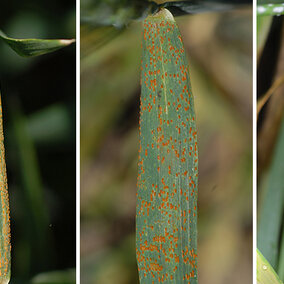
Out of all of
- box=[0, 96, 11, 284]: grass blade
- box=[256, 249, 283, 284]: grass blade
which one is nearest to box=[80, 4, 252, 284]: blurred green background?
box=[256, 249, 283, 284]: grass blade

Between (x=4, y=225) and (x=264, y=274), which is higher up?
(x=4, y=225)

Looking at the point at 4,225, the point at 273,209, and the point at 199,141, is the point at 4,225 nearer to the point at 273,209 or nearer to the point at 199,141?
the point at 199,141

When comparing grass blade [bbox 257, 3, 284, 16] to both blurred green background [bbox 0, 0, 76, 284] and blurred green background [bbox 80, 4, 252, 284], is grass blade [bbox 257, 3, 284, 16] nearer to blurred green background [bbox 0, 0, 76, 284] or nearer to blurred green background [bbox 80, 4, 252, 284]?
blurred green background [bbox 80, 4, 252, 284]

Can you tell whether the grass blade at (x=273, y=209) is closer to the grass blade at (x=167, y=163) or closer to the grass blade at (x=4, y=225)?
the grass blade at (x=167, y=163)

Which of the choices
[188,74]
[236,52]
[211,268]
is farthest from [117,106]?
[211,268]

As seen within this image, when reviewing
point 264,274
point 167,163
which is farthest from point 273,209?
point 167,163
